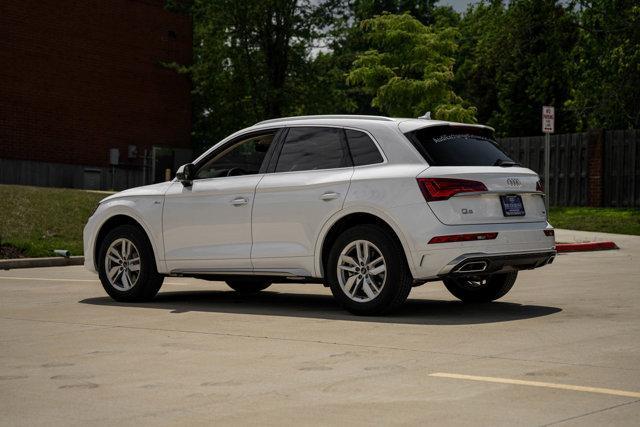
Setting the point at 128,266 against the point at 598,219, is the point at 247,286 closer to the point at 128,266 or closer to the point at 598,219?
the point at 128,266

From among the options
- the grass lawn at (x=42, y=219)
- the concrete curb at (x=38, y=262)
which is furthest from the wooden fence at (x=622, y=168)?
the concrete curb at (x=38, y=262)

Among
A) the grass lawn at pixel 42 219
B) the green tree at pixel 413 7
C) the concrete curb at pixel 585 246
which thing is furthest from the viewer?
the green tree at pixel 413 7

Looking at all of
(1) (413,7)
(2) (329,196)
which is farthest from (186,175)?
(1) (413,7)

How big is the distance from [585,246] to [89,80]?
25655mm

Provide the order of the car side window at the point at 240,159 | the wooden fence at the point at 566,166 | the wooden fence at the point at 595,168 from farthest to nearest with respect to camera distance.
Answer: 1. the wooden fence at the point at 566,166
2. the wooden fence at the point at 595,168
3. the car side window at the point at 240,159

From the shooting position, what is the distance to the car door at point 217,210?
11336mm

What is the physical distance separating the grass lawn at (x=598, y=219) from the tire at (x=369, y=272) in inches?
685

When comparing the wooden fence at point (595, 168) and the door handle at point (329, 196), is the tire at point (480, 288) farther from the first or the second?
the wooden fence at point (595, 168)

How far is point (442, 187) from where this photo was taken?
9992 mm

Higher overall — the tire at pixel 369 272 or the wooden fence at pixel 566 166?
the wooden fence at pixel 566 166

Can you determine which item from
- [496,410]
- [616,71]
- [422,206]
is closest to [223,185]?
[422,206]

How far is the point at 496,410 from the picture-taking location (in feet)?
19.6

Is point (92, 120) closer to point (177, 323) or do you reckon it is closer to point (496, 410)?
point (177, 323)

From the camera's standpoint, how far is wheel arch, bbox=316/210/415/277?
10203 millimetres
